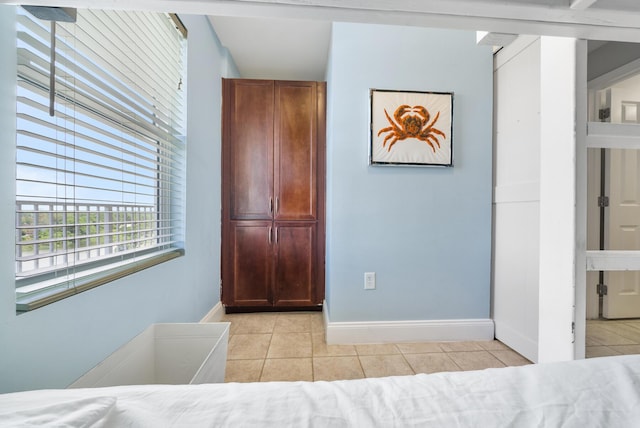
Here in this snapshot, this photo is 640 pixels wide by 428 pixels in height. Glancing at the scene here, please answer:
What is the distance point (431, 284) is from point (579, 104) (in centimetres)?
154

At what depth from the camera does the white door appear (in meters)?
1.91

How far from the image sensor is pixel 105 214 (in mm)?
1104

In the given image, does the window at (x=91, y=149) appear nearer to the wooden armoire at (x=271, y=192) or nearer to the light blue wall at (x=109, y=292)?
the light blue wall at (x=109, y=292)

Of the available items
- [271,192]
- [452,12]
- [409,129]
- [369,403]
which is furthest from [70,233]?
[409,129]

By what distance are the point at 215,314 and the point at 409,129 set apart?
2133 millimetres

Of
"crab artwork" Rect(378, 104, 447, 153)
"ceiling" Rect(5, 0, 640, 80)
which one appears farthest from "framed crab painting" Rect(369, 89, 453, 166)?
"ceiling" Rect(5, 0, 640, 80)

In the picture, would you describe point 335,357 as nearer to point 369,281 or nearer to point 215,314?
point 369,281

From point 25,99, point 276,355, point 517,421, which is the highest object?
point 25,99

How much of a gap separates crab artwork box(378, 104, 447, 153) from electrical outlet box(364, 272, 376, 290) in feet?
2.98

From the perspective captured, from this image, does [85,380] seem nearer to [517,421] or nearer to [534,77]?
[517,421]

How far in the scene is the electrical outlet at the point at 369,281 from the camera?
6.29 feet

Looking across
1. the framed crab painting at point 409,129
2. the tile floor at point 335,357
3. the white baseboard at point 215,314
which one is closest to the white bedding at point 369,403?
the tile floor at point 335,357

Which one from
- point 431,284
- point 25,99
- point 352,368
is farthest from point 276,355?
point 25,99

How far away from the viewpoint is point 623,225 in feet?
6.41
